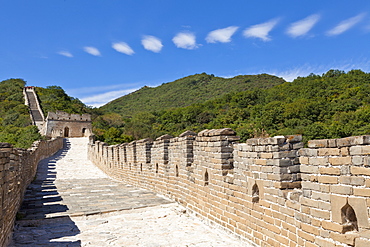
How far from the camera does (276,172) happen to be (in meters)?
4.09

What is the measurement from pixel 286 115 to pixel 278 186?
4752 cm

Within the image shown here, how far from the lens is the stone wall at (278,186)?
3.05m

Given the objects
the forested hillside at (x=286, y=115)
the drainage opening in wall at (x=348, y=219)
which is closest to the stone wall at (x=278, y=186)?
the drainage opening in wall at (x=348, y=219)

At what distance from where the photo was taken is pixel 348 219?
10.2 ft

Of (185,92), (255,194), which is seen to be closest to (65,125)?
(255,194)

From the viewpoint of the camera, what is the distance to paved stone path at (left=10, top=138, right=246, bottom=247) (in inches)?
190

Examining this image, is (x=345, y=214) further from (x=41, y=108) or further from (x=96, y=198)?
(x=41, y=108)

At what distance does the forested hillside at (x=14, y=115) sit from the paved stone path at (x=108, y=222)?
18306 mm

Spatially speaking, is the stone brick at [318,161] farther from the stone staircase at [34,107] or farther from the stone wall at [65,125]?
the stone staircase at [34,107]

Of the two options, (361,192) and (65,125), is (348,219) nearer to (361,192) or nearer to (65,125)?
(361,192)

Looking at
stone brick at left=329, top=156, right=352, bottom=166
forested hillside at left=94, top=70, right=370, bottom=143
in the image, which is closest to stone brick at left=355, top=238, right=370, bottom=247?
stone brick at left=329, top=156, right=352, bottom=166

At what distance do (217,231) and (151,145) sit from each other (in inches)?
176

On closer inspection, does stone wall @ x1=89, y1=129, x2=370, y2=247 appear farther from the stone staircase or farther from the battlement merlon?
the stone staircase

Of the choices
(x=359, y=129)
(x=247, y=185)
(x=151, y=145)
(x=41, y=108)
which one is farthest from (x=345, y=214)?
(x=41, y=108)
